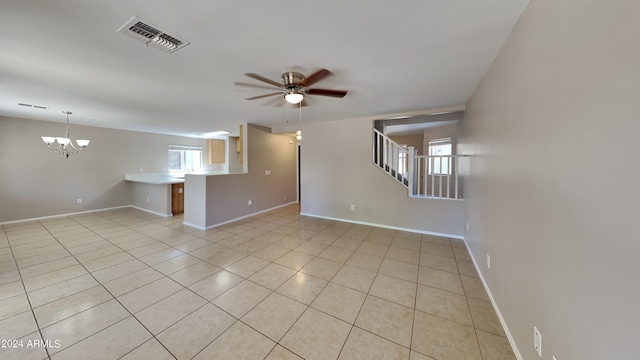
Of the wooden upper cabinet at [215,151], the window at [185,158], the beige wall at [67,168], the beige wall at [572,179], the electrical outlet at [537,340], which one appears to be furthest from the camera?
the wooden upper cabinet at [215,151]

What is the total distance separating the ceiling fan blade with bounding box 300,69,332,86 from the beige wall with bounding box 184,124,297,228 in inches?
114

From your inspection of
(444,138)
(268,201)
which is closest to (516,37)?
(444,138)

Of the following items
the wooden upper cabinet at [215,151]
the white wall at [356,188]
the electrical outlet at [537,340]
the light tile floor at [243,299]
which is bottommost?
the light tile floor at [243,299]

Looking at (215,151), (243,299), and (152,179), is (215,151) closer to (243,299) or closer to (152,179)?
(152,179)

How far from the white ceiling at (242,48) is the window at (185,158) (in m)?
3.66

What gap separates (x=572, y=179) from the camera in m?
0.90

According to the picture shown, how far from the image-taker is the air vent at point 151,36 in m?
1.45

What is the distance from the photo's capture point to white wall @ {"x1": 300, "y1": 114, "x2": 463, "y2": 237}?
12.2 feet

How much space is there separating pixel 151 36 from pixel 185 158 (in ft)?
21.6

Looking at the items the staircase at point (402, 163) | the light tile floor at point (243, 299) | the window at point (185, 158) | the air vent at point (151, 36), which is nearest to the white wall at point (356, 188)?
the staircase at point (402, 163)

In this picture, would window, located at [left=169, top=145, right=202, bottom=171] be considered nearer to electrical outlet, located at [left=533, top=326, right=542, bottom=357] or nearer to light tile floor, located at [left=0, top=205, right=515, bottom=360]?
light tile floor, located at [left=0, top=205, right=515, bottom=360]

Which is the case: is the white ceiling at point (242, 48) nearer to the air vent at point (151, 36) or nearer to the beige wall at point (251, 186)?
the air vent at point (151, 36)

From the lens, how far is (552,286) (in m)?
1.03

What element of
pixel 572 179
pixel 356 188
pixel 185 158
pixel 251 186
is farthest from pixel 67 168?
pixel 572 179
